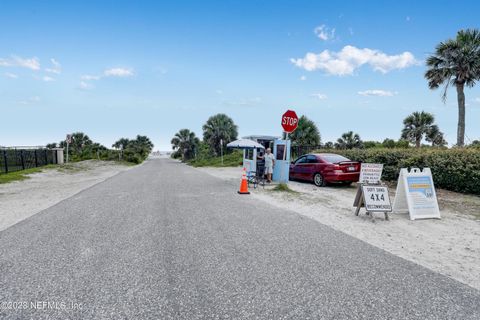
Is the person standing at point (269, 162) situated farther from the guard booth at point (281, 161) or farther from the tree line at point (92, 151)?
the tree line at point (92, 151)

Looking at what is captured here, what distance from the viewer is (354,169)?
Result: 1104 centimetres

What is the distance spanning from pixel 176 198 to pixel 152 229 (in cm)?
342

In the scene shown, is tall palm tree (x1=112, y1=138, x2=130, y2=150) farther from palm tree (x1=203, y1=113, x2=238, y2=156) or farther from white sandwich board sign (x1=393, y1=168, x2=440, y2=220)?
white sandwich board sign (x1=393, y1=168, x2=440, y2=220)

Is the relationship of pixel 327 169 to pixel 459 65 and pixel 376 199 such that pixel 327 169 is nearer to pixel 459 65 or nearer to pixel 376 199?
pixel 376 199

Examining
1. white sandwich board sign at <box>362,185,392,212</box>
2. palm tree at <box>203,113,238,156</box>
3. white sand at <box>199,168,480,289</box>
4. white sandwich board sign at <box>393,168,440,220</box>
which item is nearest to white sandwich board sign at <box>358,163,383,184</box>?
white sandwich board sign at <box>362,185,392,212</box>

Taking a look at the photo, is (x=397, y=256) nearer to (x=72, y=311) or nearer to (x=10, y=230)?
(x=72, y=311)

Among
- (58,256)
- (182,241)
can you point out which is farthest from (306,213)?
(58,256)

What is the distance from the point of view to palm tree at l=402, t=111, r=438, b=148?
29.6 m

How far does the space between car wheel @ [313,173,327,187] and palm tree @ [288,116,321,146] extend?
11.9m

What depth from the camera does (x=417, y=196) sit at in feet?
20.2

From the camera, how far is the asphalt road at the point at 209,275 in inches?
96.6

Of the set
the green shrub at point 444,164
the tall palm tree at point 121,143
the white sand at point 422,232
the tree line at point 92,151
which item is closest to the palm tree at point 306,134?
the green shrub at point 444,164

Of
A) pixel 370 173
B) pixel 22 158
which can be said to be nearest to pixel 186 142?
pixel 22 158

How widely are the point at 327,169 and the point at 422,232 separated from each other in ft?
20.1
